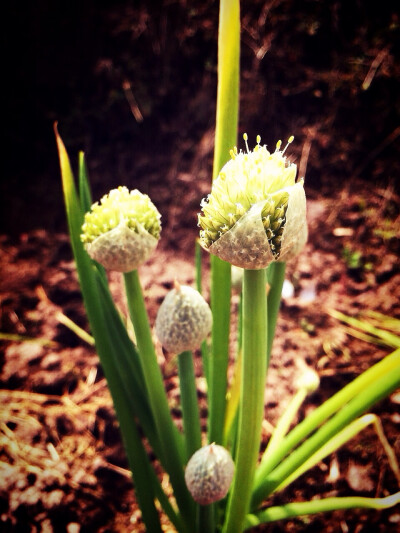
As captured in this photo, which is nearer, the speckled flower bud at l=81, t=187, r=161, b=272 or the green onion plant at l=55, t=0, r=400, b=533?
the green onion plant at l=55, t=0, r=400, b=533

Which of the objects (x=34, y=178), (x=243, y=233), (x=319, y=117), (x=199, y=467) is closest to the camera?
(x=243, y=233)

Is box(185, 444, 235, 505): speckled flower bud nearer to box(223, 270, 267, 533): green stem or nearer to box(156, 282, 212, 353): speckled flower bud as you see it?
box(223, 270, 267, 533): green stem

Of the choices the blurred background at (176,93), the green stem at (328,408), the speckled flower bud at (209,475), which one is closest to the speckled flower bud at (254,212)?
the green stem at (328,408)

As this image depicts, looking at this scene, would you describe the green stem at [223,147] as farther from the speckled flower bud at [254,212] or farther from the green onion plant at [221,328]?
the speckled flower bud at [254,212]

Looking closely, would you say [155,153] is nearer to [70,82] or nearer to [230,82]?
[70,82]

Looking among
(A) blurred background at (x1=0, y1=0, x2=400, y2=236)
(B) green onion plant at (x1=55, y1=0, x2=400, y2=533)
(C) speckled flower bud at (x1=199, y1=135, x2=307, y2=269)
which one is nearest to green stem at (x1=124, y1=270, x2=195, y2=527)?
(B) green onion plant at (x1=55, y1=0, x2=400, y2=533)

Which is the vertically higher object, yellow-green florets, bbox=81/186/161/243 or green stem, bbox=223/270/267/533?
yellow-green florets, bbox=81/186/161/243

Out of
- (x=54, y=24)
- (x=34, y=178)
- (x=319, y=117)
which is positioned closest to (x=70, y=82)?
(x=54, y=24)

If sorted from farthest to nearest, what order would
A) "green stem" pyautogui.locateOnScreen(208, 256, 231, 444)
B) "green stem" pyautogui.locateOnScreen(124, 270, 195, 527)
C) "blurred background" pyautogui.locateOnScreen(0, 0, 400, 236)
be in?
"blurred background" pyautogui.locateOnScreen(0, 0, 400, 236) < "green stem" pyautogui.locateOnScreen(208, 256, 231, 444) < "green stem" pyautogui.locateOnScreen(124, 270, 195, 527)
